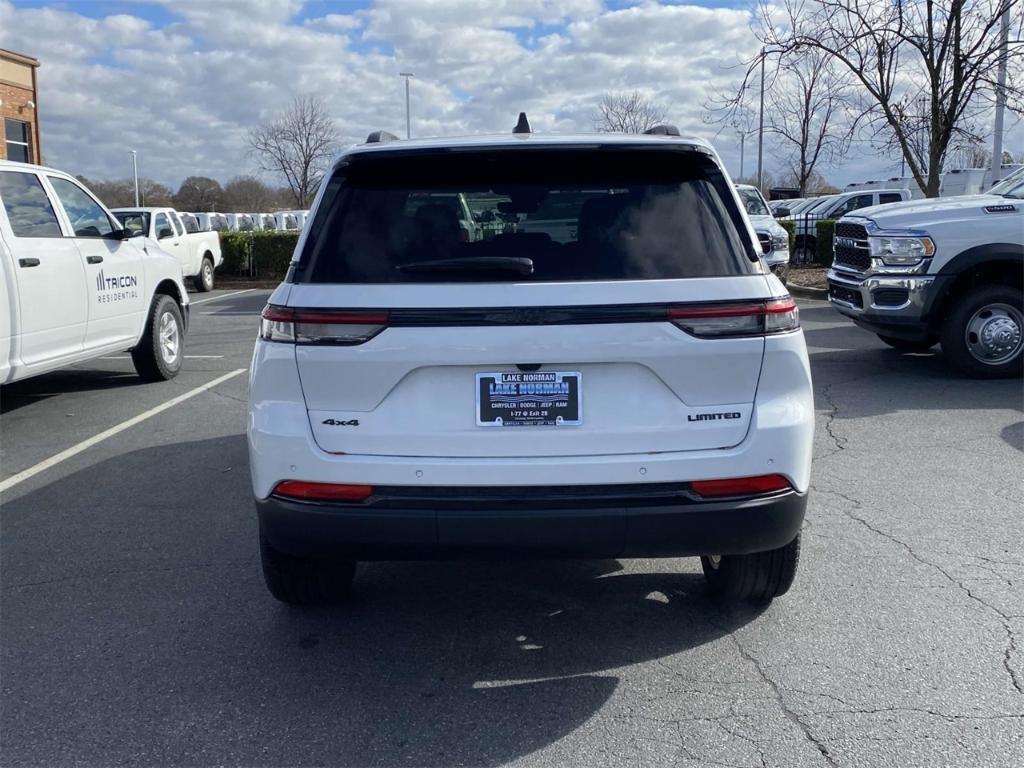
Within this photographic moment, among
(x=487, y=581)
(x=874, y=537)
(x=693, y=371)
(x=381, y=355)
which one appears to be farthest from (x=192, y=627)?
(x=874, y=537)

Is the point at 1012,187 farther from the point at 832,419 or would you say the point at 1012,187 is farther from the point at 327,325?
the point at 327,325

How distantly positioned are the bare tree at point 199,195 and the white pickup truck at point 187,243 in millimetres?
52176

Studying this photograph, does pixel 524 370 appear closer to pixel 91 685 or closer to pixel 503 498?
pixel 503 498

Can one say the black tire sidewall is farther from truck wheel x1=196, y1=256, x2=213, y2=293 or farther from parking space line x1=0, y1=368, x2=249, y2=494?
truck wheel x1=196, y1=256, x2=213, y2=293

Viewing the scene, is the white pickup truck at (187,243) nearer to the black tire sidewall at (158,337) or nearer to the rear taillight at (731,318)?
the black tire sidewall at (158,337)

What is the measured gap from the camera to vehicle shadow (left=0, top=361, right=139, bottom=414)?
28.0 feet

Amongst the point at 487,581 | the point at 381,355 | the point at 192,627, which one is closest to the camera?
the point at 381,355

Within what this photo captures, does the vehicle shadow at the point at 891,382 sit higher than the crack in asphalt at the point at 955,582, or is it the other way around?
the vehicle shadow at the point at 891,382

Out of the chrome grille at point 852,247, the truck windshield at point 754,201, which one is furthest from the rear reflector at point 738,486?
the truck windshield at point 754,201

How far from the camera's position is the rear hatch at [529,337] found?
3029mm

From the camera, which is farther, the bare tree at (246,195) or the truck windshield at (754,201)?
the bare tree at (246,195)

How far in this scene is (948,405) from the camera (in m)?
7.66

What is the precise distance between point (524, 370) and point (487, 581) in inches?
60.9

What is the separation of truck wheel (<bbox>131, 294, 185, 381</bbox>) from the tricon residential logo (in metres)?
0.46
